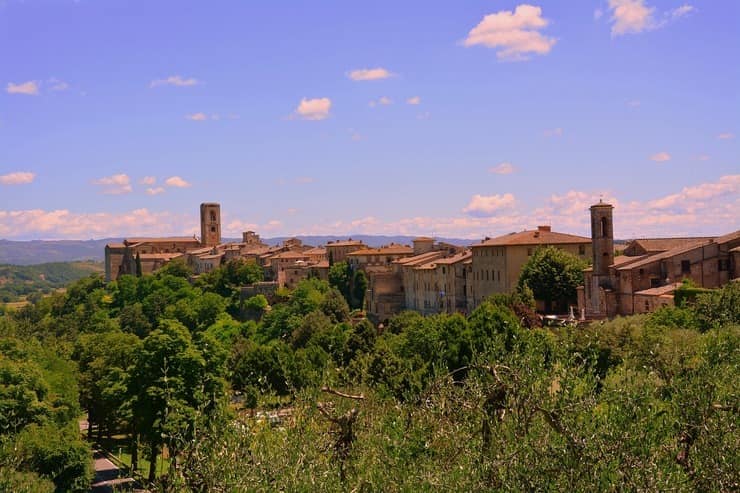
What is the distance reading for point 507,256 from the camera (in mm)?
65500

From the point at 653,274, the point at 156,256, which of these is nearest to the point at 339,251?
the point at 156,256

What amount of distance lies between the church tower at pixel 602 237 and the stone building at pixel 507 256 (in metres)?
11.9

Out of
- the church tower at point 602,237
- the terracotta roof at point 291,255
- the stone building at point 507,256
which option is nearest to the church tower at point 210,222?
the terracotta roof at point 291,255

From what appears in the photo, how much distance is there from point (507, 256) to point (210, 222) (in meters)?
99.9

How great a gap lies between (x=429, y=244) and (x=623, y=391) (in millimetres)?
84787

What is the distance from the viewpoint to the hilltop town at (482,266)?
4897 centimetres

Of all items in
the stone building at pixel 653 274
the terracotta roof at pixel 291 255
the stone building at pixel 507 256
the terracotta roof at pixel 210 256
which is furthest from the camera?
the terracotta roof at pixel 210 256

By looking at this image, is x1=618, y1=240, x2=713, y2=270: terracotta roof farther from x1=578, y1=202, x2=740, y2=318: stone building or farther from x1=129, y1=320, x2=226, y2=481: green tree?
x1=129, y1=320, x2=226, y2=481: green tree

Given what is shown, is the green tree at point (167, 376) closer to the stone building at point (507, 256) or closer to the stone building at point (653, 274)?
the stone building at point (653, 274)

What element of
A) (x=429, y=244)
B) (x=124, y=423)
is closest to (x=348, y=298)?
(x=429, y=244)

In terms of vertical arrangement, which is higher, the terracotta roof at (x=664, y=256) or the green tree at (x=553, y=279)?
the terracotta roof at (x=664, y=256)

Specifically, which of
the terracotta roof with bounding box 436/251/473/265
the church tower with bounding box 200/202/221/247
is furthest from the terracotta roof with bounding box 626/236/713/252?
the church tower with bounding box 200/202/221/247

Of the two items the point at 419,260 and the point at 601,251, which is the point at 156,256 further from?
the point at 601,251

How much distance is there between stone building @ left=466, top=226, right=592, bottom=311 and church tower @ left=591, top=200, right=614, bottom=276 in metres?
11.9
